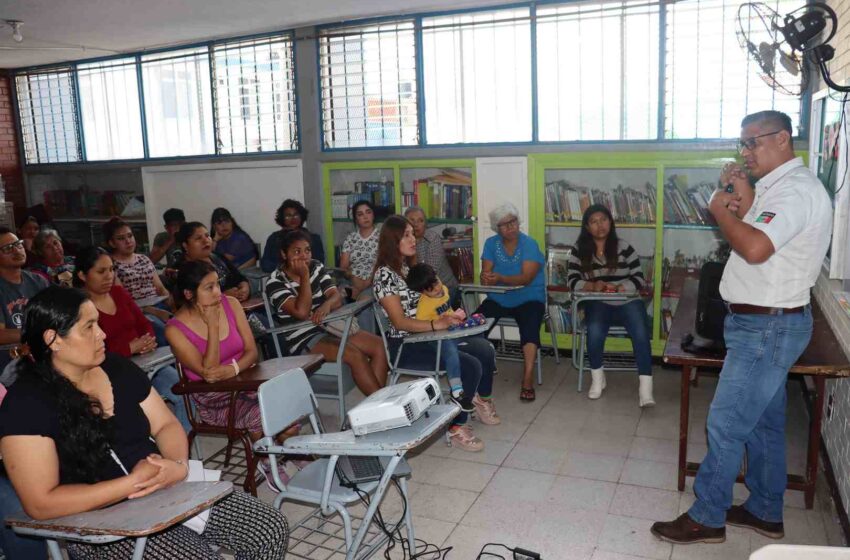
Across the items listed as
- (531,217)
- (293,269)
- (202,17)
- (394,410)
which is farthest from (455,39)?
(394,410)

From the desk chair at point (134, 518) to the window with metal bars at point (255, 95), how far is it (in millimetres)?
5096

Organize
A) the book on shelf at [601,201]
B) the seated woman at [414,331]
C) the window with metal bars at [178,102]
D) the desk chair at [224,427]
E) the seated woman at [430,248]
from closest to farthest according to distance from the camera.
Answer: the desk chair at [224,427] < the seated woman at [414,331] < the book on shelf at [601,201] < the seated woman at [430,248] < the window with metal bars at [178,102]

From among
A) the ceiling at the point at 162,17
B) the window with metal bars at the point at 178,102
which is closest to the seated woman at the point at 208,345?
the ceiling at the point at 162,17

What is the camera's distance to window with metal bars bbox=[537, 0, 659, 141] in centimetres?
525

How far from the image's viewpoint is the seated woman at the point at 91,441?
6.62ft

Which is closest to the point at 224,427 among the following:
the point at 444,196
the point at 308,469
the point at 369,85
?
the point at 308,469

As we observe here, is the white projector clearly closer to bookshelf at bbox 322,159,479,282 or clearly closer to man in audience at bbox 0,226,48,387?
man in audience at bbox 0,226,48,387

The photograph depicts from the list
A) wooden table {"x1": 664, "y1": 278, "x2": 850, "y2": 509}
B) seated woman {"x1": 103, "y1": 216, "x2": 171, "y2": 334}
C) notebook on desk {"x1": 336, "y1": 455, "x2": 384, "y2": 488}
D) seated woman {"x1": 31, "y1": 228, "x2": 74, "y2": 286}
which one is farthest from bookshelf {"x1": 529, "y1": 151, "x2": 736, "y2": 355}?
seated woman {"x1": 31, "y1": 228, "x2": 74, "y2": 286}

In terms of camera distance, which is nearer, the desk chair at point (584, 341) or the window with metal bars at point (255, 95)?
the desk chair at point (584, 341)

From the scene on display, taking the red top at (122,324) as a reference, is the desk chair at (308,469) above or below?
below

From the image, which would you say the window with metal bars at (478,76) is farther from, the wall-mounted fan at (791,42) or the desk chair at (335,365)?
the desk chair at (335,365)

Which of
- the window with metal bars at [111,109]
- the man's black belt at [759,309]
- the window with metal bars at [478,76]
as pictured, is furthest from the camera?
the window with metal bars at [111,109]

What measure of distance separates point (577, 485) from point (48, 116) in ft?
25.5

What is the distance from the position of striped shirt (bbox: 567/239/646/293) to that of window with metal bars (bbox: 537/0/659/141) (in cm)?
93
